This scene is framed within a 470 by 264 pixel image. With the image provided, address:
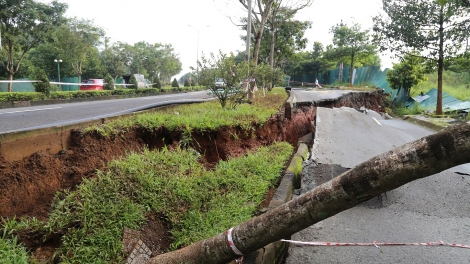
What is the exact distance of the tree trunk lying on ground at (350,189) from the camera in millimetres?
1544

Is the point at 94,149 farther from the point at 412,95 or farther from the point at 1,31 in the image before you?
the point at 412,95

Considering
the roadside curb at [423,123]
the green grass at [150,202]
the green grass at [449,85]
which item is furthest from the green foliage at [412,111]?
the green grass at [150,202]

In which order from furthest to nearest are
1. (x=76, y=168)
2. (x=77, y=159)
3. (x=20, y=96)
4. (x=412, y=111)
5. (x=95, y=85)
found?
(x=95, y=85) → (x=412, y=111) → (x=20, y=96) → (x=77, y=159) → (x=76, y=168)

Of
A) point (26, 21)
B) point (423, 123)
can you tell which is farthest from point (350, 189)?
point (26, 21)

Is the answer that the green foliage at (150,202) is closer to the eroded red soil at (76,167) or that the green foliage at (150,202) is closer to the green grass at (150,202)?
the green grass at (150,202)

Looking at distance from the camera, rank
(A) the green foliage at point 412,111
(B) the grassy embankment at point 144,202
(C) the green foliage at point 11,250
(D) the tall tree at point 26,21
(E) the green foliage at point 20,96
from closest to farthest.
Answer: (C) the green foliage at point 11,250, (B) the grassy embankment at point 144,202, (E) the green foliage at point 20,96, (D) the tall tree at point 26,21, (A) the green foliage at point 412,111

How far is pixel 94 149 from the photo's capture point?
395 centimetres

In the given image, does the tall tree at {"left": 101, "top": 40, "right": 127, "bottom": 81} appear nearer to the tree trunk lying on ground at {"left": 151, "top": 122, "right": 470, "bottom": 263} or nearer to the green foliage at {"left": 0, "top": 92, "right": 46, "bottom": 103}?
the green foliage at {"left": 0, "top": 92, "right": 46, "bottom": 103}

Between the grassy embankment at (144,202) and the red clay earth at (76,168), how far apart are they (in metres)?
0.10

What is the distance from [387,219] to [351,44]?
31.1 meters

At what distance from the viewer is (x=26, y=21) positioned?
1638 cm

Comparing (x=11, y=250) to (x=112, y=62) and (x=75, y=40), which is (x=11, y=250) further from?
(x=112, y=62)

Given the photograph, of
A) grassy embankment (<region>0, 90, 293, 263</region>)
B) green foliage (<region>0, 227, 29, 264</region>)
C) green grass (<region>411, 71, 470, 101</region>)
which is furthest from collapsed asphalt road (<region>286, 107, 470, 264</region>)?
green grass (<region>411, 71, 470, 101</region>)

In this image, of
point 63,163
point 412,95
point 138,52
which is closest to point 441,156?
point 63,163
